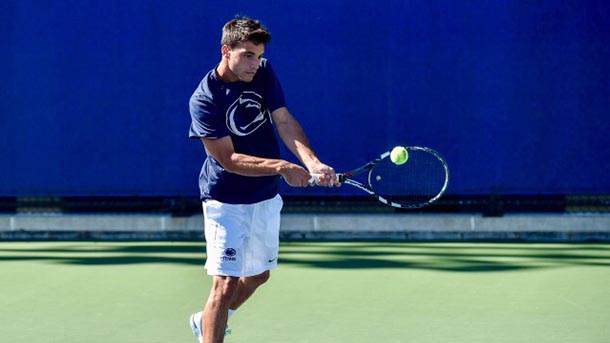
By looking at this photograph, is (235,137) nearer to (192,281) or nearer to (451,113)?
(192,281)

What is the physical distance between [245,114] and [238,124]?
6cm

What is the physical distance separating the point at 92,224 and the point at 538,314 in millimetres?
5514

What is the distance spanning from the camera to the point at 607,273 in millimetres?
8188

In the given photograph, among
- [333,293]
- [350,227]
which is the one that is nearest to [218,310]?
[333,293]

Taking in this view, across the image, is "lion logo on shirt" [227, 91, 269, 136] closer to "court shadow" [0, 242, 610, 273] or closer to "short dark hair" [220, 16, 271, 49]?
"short dark hair" [220, 16, 271, 49]

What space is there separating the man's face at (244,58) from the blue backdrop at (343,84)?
5443 millimetres

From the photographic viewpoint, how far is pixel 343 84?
1038 cm

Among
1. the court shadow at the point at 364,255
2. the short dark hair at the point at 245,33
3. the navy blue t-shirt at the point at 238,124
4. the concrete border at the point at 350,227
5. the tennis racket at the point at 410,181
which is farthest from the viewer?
the concrete border at the point at 350,227

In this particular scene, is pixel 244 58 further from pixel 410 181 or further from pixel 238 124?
pixel 410 181

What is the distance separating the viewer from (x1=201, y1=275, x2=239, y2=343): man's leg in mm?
5023

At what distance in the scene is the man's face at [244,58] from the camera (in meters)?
4.83

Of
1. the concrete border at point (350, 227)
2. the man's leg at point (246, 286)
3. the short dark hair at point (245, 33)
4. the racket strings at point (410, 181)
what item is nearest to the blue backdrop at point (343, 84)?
the concrete border at point (350, 227)

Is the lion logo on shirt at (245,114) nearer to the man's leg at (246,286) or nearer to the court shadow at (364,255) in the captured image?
the man's leg at (246,286)

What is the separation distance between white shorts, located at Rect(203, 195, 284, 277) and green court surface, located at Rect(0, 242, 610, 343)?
825 millimetres
